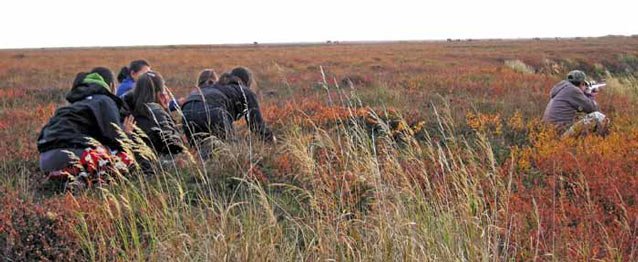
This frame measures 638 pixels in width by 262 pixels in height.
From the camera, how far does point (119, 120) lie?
189 inches

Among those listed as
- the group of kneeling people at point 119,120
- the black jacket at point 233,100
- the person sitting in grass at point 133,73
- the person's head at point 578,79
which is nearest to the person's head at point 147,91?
the group of kneeling people at point 119,120

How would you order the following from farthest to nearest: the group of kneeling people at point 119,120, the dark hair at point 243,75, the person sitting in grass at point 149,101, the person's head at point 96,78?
the dark hair at point 243,75 → the person sitting in grass at point 149,101 → the person's head at point 96,78 → the group of kneeling people at point 119,120

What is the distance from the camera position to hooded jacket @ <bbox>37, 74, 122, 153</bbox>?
15.0ft

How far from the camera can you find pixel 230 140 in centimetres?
560

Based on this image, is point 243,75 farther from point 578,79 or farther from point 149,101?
point 578,79

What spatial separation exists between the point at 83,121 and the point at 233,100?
1.82 meters

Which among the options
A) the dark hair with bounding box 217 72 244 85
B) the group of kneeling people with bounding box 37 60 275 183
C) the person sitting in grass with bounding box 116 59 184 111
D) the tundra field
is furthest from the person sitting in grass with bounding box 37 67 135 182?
the person sitting in grass with bounding box 116 59 184 111

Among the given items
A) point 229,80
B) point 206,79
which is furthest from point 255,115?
point 206,79

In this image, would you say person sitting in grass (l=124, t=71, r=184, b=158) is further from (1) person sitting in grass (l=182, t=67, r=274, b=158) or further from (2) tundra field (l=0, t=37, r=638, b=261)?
(2) tundra field (l=0, t=37, r=638, b=261)

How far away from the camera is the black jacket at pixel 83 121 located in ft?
15.0

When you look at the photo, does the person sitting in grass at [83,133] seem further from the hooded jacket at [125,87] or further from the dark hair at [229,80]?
the hooded jacket at [125,87]

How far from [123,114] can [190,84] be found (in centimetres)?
1111

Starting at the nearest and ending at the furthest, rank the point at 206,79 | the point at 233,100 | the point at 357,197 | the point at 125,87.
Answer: the point at 357,197 < the point at 233,100 < the point at 206,79 < the point at 125,87

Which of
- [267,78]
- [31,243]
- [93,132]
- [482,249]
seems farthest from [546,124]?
[267,78]
